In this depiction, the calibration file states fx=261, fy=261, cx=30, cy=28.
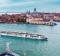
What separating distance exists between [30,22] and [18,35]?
10.4 m

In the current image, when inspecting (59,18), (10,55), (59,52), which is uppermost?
(10,55)

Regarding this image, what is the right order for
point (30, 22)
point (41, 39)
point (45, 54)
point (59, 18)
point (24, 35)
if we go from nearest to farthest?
1. point (45, 54)
2. point (41, 39)
3. point (24, 35)
4. point (30, 22)
5. point (59, 18)

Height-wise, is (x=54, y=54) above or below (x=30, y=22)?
above

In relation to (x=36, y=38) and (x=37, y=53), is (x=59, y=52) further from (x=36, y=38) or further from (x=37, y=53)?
(x=36, y=38)

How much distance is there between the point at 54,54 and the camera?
4.96 m

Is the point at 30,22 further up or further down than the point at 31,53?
further down

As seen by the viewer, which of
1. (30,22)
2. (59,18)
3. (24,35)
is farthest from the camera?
(59,18)

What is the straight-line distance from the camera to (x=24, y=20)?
62.5ft

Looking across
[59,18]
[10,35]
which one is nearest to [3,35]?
[10,35]

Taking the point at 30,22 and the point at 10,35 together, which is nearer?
the point at 10,35

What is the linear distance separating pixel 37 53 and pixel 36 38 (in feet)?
9.27

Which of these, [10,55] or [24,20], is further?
[24,20]

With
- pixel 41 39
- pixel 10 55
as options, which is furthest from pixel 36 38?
pixel 10 55

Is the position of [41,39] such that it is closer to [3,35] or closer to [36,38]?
[36,38]
